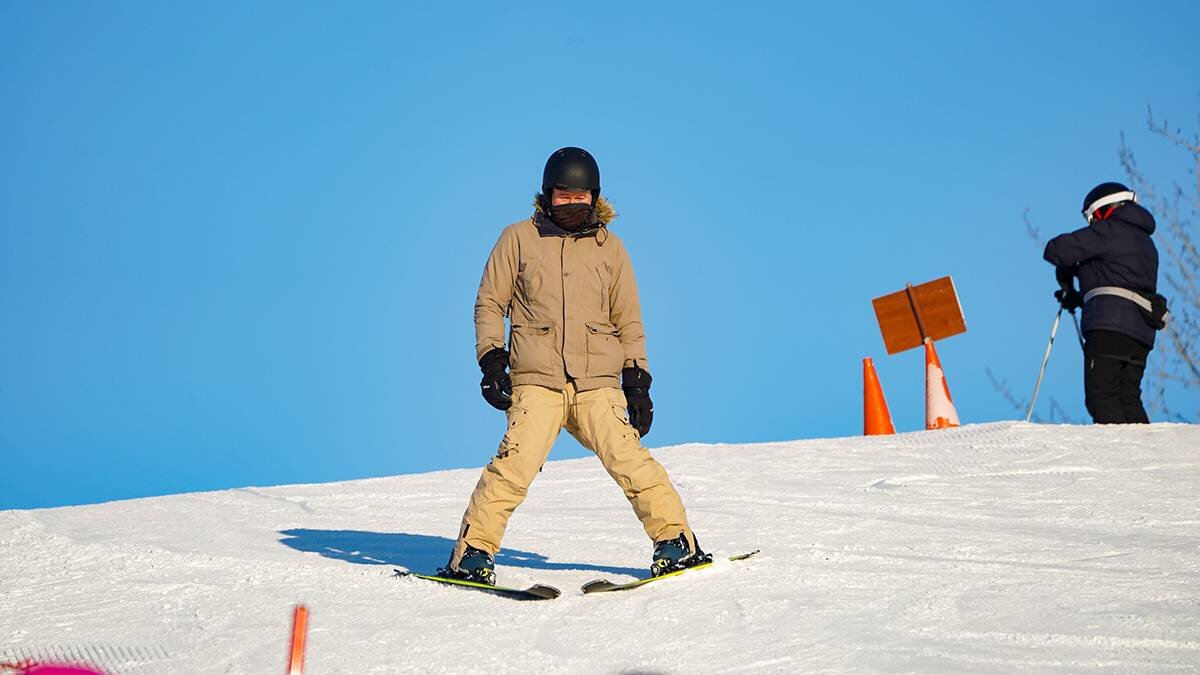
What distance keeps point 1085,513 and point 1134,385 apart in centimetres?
406

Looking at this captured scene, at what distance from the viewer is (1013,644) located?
4.66 meters

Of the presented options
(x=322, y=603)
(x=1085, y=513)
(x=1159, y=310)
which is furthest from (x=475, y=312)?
(x=1159, y=310)

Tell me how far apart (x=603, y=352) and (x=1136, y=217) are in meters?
7.79

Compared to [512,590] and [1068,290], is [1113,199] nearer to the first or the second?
[1068,290]

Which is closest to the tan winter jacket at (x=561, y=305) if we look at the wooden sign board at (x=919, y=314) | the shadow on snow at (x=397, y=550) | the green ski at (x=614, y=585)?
the green ski at (x=614, y=585)

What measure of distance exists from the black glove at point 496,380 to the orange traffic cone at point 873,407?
8.02 metres

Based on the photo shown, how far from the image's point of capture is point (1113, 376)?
12023mm

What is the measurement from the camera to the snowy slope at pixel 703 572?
15.7 ft

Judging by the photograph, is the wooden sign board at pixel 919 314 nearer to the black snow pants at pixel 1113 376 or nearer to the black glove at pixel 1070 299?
the black glove at pixel 1070 299

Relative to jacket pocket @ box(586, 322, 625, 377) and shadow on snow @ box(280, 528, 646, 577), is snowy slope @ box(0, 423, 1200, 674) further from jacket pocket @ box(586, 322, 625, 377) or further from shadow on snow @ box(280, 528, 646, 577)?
jacket pocket @ box(586, 322, 625, 377)

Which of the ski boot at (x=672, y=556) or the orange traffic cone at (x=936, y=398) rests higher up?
the orange traffic cone at (x=936, y=398)

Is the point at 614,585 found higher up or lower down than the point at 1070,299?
lower down

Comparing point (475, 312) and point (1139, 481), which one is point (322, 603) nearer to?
point (475, 312)

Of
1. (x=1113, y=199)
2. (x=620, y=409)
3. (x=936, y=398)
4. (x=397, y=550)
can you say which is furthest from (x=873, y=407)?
(x=620, y=409)
